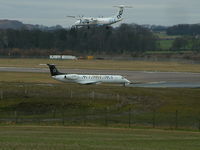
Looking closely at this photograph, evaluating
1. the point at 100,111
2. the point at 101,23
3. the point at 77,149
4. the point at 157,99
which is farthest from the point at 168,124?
the point at 101,23

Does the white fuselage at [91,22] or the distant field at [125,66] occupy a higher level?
the white fuselage at [91,22]

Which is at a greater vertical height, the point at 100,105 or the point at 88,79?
the point at 88,79

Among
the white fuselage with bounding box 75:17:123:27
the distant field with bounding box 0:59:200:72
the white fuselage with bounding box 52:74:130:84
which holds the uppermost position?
the white fuselage with bounding box 75:17:123:27

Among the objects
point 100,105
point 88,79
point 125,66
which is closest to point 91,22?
point 125,66

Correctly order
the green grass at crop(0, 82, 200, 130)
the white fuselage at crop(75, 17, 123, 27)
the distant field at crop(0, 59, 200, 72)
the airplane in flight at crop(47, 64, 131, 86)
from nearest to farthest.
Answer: the green grass at crop(0, 82, 200, 130)
the airplane in flight at crop(47, 64, 131, 86)
the white fuselage at crop(75, 17, 123, 27)
the distant field at crop(0, 59, 200, 72)

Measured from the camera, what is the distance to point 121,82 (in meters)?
83.6

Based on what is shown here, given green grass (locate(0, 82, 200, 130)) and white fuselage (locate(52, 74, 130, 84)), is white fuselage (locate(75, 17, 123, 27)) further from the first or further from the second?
green grass (locate(0, 82, 200, 130))

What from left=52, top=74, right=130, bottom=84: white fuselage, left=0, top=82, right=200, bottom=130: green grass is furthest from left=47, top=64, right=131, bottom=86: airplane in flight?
left=0, top=82, right=200, bottom=130: green grass

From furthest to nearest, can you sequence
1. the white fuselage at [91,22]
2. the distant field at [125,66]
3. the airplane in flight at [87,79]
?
the distant field at [125,66]
the white fuselage at [91,22]
the airplane in flight at [87,79]

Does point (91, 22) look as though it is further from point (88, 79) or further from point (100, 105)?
point (100, 105)

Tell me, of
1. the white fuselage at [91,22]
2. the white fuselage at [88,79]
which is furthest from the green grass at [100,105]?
the white fuselage at [91,22]

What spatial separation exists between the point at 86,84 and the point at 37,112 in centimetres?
2555

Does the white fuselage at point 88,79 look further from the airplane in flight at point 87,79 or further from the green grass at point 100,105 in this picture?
the green grass at point 100,105

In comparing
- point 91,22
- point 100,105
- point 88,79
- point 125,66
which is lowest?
point 125,66
